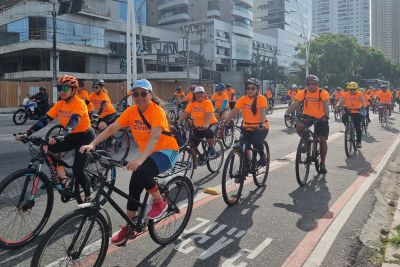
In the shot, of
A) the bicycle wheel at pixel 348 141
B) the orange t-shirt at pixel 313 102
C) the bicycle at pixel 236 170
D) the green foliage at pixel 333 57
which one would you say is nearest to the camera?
the bicycle at pixel 236 170

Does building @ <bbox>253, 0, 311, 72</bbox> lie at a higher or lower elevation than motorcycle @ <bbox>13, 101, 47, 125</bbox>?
higher

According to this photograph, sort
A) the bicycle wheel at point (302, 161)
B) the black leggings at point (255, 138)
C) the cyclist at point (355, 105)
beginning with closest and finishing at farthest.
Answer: the black leggings at point (255, 138), the bicycle wheel at point (302, 161), the cyclist at point (355, 105)

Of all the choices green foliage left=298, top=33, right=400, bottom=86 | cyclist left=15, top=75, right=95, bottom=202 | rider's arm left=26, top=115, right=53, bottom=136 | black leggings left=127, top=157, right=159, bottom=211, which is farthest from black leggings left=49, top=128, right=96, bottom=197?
green foliage left=298, top=33, right=400, bottom=86

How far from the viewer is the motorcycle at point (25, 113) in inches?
659

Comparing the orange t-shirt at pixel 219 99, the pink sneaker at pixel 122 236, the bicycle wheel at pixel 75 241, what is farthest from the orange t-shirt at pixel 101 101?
the bicycle wheel at pixel 75 241

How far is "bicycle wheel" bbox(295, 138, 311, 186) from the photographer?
7.28 meters

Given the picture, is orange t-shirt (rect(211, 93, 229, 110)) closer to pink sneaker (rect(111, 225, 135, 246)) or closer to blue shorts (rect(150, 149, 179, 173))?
blue shorts (rect(150, 149, 179, 173))

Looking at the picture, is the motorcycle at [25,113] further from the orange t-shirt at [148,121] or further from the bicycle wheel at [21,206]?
the orange t-shirt at [148,121]

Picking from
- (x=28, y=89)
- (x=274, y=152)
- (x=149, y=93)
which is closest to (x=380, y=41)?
(x=28, y=89)

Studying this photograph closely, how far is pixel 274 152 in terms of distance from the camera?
10953 mm

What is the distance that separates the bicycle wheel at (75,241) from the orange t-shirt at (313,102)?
565cm

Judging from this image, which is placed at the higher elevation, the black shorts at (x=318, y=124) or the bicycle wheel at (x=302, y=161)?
the black shorts at (x=318, y=124)

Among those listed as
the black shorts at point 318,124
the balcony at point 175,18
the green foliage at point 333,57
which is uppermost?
the balcony at point 175,18

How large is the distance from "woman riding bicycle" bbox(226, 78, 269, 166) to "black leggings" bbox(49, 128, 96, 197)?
2.62m
